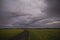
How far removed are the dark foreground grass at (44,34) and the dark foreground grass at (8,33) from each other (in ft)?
0.49

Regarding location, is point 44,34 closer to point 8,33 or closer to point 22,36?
point 22,36

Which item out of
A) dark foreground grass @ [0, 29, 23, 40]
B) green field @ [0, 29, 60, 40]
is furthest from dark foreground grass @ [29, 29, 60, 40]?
dark foreground grass @ [0, 29, 23, 40]

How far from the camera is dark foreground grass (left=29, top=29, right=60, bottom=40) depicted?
1369mm

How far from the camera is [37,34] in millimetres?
1377

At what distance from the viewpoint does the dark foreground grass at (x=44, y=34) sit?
137cm

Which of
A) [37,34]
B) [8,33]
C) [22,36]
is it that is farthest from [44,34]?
[8,33]

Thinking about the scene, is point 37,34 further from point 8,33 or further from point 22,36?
point 8,33

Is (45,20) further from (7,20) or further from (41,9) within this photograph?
(7,20)

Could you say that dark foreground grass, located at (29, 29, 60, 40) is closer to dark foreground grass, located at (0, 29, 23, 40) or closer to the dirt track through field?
the dirt track through field

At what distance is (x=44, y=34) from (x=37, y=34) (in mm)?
80

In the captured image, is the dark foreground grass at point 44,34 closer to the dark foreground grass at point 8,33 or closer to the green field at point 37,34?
the green field at point 37,34

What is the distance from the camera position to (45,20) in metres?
1.44

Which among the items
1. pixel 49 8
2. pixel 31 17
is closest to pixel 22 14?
pixel 31 17

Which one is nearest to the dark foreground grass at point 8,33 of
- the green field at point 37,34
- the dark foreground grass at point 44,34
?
the green field at point 37,34
